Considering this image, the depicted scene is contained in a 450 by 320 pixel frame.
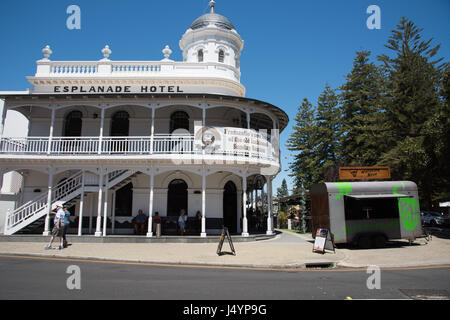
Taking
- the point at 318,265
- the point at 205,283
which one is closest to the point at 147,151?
the point at 318,265

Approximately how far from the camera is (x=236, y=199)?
19.5 m

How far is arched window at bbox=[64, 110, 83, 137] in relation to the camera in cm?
1927

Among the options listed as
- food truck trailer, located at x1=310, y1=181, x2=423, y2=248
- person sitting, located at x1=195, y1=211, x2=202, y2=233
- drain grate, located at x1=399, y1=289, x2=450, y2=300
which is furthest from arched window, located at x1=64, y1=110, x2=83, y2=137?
drain grate, located at x1=399, y1=289, x2=450, y2=300

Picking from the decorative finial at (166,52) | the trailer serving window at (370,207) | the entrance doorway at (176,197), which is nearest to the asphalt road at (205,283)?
the trailer serving window at (370,207)

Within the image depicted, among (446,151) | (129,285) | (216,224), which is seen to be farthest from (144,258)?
(446,151)

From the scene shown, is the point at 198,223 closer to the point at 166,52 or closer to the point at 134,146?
the point at 134,146

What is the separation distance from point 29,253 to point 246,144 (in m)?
11.0

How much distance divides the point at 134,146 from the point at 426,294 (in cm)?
1631

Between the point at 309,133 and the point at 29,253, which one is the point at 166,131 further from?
the point at 309,133

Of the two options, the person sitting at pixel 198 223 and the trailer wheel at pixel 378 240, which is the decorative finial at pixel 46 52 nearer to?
the person sitting at pixel 198 223

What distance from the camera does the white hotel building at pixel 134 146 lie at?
16.1 meters

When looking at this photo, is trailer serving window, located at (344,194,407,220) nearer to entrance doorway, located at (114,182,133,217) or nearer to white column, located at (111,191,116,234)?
entrance doorway, located at (114,182,133,217)

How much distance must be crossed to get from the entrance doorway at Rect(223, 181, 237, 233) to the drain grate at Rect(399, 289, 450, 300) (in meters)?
13.4

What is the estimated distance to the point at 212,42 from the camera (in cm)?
2256
